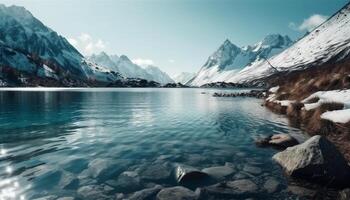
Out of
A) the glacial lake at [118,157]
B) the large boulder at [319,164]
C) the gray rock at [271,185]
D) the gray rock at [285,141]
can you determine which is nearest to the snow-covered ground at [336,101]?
the gray rock at [285,141]

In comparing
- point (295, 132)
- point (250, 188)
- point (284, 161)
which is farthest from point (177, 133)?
point (250, 188)

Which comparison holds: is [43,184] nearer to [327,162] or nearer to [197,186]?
[197,186]

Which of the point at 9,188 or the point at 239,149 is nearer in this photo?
the point at 9,188

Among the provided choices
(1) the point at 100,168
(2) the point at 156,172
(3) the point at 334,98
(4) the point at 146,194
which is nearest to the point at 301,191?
(4) the point at 146,194

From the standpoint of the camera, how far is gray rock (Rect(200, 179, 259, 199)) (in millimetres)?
14750

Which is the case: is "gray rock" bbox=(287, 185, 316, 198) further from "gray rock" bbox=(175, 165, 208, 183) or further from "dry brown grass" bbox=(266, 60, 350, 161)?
"dry brown grass" bbox=(266, 60, 350, 161)

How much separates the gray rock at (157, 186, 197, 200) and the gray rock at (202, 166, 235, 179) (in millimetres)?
2966

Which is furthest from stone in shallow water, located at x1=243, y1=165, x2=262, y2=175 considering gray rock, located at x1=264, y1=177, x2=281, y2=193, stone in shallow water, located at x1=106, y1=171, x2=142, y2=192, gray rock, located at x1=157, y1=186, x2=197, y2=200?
stone in shallow water, located at x1=106, y1=171, x2=142, y2=192

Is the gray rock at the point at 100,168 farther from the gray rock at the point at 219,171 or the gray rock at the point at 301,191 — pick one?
the gray rock at the point at 301,191

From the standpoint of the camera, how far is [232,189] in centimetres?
1541

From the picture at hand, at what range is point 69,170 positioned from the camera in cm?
1817

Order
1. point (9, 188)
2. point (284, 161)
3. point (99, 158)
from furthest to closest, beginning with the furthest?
point (99, 158), point (284, 161), point (9, 188)

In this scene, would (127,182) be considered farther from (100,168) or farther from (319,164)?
(319,164)

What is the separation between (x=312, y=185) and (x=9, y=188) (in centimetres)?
1536
